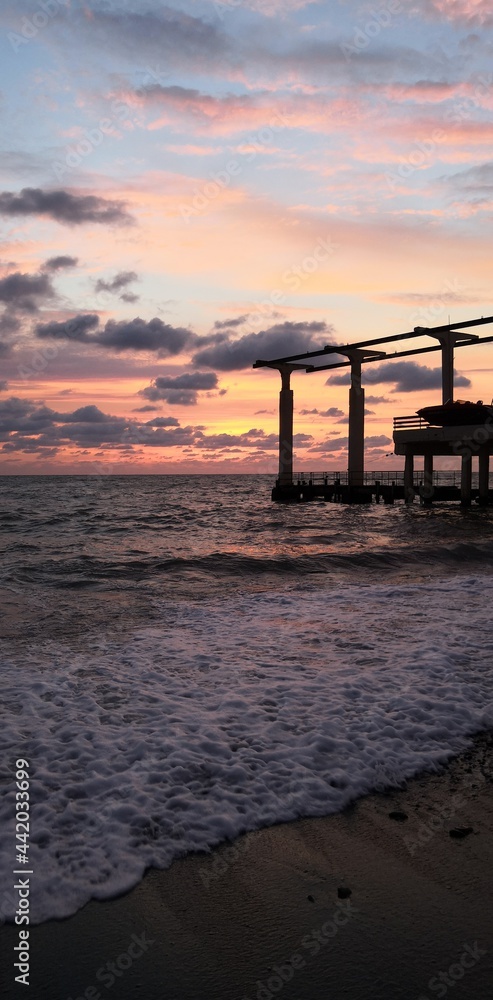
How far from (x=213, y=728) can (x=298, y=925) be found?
3025 millimetres

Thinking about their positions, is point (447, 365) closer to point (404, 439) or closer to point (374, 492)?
point (404, 439)

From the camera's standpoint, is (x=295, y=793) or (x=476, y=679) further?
(x=476, y=679)

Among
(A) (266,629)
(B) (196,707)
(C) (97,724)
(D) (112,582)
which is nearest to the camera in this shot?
(C) (97,724)

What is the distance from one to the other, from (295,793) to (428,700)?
2668mm

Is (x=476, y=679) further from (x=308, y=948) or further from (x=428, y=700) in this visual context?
(x=308, y=948)

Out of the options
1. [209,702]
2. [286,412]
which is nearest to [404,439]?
[286,412]

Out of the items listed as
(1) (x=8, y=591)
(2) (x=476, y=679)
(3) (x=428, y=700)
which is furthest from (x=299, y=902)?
(1) (x=8, y=591)

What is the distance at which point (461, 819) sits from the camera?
485cm

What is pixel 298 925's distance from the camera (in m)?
3.65

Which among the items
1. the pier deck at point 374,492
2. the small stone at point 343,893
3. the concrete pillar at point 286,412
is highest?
the concrete pillar at point 286,412

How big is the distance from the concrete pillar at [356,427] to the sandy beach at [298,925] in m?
42.7

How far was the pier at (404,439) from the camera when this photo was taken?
132ft

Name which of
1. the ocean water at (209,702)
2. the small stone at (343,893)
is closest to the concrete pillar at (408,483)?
the ocean water at (209,702)

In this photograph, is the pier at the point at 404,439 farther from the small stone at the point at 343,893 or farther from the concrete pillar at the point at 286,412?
the small stone at the point at 343,893
